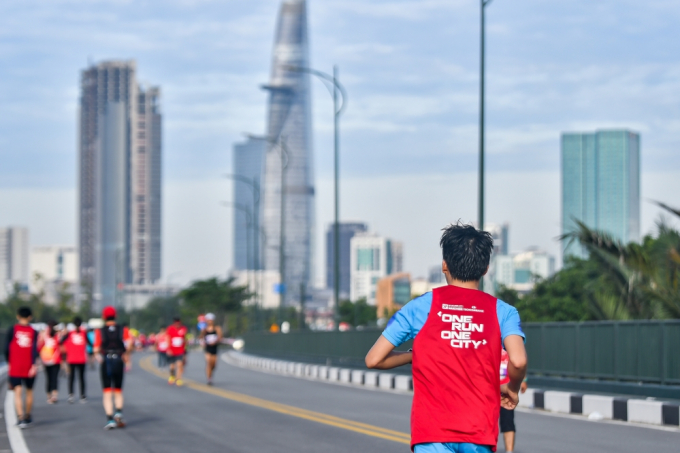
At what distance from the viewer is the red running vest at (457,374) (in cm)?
487

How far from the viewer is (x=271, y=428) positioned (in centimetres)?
1509

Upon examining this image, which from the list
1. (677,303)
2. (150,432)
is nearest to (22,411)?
(150,432)

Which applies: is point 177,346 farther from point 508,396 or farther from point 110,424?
point 508,396

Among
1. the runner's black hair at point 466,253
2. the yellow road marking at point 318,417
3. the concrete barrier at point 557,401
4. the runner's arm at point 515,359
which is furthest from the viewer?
the concrete barrier at point 557,401

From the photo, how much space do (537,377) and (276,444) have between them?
9366 mm

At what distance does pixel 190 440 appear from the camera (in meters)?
13.5

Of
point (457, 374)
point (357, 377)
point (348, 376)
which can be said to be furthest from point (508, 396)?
point (348, 376)

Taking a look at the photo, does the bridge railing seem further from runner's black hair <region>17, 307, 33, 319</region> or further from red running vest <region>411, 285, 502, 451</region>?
red running vest <region>411, 285, 502, 451</region>

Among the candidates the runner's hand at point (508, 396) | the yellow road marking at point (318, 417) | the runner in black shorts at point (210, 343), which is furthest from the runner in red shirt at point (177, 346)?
the runner's hand at point (508, 396)

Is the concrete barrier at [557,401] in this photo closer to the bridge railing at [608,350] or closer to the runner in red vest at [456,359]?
the bridge railing at [608,350]

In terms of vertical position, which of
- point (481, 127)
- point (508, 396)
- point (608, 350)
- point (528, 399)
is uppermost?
point (481, 127)

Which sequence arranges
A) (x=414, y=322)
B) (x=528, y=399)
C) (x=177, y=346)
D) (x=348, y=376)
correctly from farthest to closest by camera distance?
(x=348, y=376), (x=177, y=346), (x=528, y=399), (x=414, y=322)

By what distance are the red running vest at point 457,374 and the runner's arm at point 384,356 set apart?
4.9 inches

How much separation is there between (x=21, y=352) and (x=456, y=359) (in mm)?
11426
